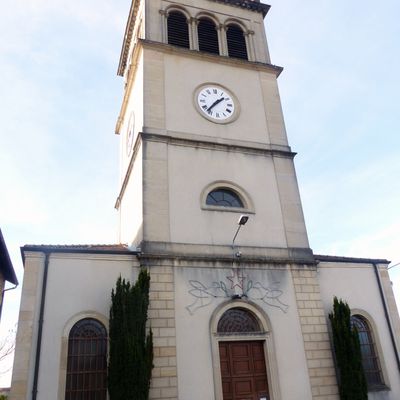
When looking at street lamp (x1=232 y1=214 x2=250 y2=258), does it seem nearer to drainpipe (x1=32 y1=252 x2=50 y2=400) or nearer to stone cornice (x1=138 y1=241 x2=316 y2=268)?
stone cornice (x1=138 y1=241 x2=316 y2=268)

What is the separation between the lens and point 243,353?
1335 centimetres

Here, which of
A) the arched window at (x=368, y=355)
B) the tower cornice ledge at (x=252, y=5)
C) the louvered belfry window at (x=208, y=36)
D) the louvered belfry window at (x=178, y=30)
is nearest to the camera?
the arched window at (x=368, y=355)

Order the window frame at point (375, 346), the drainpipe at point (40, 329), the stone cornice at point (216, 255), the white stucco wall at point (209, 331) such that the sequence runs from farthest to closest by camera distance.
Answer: the window frame at point (375, 346) < the stone cornice at point (216, 255) < the white stucco wall at point (209, 331) < the drainpipe at point (40, 329)

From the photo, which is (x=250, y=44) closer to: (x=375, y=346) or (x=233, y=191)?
(x=233, y=191)

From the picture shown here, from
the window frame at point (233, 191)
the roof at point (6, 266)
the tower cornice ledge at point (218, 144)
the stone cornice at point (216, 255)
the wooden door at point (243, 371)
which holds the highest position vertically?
the tower cornice ledge at point (218, 144)

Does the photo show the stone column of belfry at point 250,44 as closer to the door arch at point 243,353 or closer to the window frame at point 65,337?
the door arch at point 243,353

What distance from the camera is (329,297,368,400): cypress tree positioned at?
42.4ft

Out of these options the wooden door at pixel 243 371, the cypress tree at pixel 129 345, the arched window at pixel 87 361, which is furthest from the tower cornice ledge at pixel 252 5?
the arched window at pixel 87 361

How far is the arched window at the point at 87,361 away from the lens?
38.5 feet

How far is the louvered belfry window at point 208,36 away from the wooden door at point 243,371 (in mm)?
12230

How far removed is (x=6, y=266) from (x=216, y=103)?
9.76 metres

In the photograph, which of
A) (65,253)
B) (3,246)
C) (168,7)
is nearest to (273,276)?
(65,253)

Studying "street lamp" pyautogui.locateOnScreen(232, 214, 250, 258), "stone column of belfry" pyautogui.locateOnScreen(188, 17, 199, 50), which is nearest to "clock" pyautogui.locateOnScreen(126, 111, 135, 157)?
"stone column of belfry" pyautogui.locateOnScreen(188, 17, 199, 50)

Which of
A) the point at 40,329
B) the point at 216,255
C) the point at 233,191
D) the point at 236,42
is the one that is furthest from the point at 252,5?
the point at 40,329
